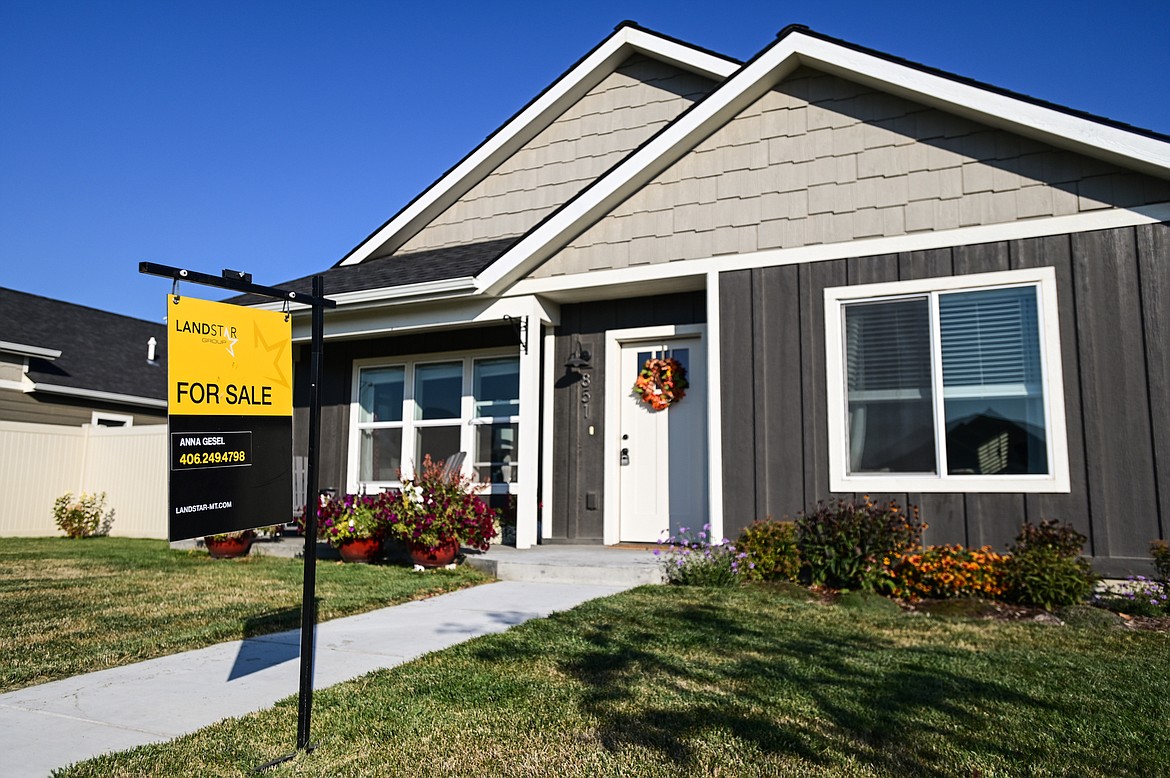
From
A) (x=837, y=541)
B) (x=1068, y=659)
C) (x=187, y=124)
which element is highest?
(x=187, y=124)

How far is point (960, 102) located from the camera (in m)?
7.05

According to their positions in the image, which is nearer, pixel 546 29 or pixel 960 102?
pixel 960 102

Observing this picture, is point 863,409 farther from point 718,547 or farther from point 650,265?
point 650,265

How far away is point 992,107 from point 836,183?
4.77 ft

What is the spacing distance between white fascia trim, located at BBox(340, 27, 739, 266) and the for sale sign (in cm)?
869

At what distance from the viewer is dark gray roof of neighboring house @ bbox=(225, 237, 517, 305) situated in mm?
9953

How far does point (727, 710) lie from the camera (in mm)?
3510

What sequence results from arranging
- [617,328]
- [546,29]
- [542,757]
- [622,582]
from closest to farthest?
[542,757] < [622,582] < [617,328] < [546,29]

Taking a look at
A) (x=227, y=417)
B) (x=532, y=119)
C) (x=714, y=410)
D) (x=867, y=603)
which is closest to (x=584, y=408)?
(x=714, y=410)

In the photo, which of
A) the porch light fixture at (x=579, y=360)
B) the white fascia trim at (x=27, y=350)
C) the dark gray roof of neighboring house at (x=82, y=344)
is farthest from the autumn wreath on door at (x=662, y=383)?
the dark gray roof of neighboring house at (x=82, y=344)

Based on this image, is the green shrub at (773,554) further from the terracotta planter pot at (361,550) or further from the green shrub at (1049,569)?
the terracotta planter pot at (361,550)

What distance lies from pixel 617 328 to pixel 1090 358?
15.6 ft

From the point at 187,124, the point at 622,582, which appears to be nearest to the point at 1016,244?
the point at 622,582

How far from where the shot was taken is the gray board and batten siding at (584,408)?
30.3ft
